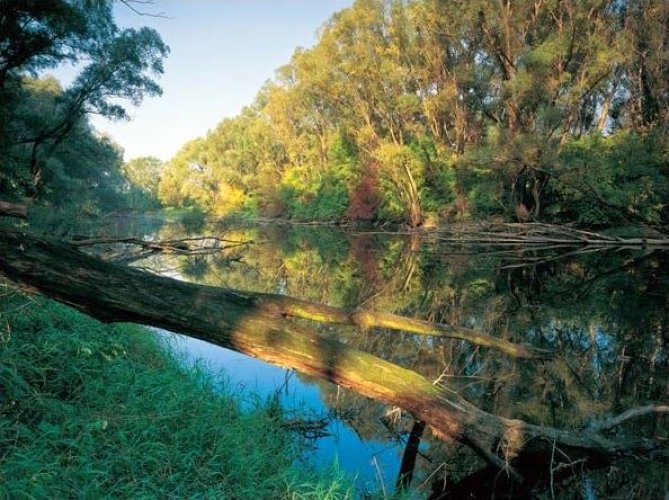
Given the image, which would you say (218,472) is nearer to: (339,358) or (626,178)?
(339,358)

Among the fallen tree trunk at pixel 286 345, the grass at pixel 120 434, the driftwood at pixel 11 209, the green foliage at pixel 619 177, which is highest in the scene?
the green foliage at pixel 619 177

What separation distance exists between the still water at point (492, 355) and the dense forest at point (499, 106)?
22.7 ft

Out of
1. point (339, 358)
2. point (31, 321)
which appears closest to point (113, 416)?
point (339, 358)

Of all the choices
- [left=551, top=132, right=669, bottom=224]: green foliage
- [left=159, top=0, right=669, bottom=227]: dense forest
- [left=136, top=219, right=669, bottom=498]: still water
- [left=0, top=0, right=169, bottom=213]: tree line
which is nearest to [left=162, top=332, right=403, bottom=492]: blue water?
[left=136, top=219, right=669, bottom=498]: still water

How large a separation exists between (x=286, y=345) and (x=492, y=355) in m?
3.79

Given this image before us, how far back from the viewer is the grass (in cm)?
253

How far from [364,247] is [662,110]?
49.5ft

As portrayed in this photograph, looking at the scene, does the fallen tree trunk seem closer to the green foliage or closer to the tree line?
the tree line

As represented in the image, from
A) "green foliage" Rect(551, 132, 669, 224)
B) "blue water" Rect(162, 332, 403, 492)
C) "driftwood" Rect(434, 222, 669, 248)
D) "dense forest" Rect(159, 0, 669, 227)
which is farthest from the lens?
"dense forest" Rect(159, 0, 669, 227)

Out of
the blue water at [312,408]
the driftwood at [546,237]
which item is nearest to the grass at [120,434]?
the blue water at [312,408]

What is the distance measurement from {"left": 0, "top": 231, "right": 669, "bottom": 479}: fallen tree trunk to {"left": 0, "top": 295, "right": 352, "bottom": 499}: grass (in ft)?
2.11

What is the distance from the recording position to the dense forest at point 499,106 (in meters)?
19.3

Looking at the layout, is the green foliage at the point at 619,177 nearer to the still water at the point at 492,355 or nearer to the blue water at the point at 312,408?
the still water at the point at 492,355

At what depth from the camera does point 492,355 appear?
5977 mm
